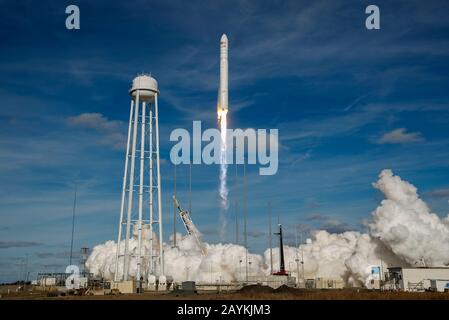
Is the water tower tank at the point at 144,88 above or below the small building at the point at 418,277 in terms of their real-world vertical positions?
above

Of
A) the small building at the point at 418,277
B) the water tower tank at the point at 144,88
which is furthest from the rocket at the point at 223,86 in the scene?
the small building at the point at 418,277

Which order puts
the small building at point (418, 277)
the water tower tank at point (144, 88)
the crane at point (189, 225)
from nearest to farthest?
the water tower tank at point (144, 88) < the small building at point (418, 277) < the crane at point (189, 225)

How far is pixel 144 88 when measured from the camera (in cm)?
8950

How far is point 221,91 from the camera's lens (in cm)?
9150

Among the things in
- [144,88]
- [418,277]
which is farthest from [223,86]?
[418,277]

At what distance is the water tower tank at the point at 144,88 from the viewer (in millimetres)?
89594

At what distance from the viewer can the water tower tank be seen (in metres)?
89.6

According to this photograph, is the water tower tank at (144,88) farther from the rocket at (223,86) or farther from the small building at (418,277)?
the small building at (418,277)

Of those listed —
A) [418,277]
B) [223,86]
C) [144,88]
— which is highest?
[223,86]

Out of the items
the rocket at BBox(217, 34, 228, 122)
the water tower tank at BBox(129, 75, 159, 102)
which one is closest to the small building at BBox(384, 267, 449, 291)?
the rocket at BBox(217, 34, 228, 122)

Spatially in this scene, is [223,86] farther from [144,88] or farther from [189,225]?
[189,225]

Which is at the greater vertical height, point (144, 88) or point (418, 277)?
point (144, 88)

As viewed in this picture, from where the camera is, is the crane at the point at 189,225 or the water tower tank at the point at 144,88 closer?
the water tower tank at the point at 144,88
